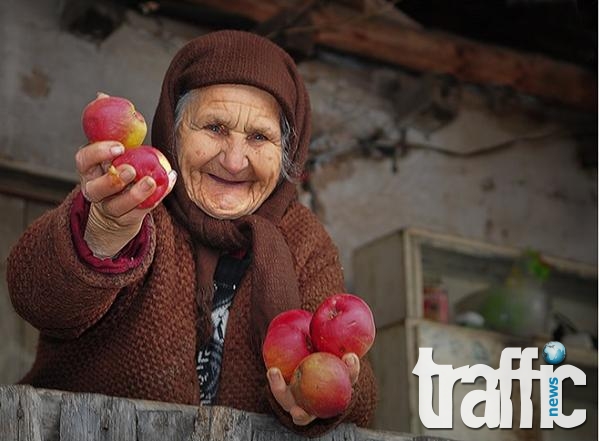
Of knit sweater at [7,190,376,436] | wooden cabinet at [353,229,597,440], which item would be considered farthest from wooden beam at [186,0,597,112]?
knit sweater at [7,190,376,436]

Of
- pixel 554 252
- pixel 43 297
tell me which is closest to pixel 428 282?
pixel 554 252

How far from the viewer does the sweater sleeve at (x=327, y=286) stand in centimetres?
267

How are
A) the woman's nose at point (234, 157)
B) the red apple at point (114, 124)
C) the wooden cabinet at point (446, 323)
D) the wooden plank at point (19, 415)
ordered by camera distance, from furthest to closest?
1. the wooden cabinet at point (446, 323)
2. the woman's nose at point (234, 157)
3. the red apple at point (114, 124)
4. the wooden plank at point (19, 415)

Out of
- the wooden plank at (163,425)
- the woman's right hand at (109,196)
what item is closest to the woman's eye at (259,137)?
the woman's right hand at (109,196)

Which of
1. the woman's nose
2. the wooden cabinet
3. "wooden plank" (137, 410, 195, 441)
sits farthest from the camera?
the wooden cabinet

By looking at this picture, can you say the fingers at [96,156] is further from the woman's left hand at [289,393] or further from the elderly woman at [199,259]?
the woman's left hand at [289,393]

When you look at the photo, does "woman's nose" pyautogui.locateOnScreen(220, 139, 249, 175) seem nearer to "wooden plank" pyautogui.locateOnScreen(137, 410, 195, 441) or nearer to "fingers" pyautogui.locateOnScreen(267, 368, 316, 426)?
"fingers" pyautogui.locateOnScreen(267, 368, 316, 426)

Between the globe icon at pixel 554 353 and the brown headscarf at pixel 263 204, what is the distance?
1851 mm

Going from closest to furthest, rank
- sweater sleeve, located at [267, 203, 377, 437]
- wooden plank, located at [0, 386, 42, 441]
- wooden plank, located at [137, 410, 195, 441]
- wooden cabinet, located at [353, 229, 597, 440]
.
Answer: wooden plank, located at [0, 386, 42, 441] → wooden plank, located at [137, 410, 195, 441] → sweater sleeve, located at [267, 203, 377, 437] → wooden cabinet, located at [353, 229, 597, 440]

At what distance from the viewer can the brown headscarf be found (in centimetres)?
274

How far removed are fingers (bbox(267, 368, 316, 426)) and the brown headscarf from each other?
0.94ft

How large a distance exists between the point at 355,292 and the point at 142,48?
1.18 metres

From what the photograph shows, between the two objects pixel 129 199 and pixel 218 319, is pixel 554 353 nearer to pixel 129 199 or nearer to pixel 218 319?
pixel 218 319

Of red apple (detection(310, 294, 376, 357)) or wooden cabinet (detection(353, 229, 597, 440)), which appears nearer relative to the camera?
red apple (detection(310, 294, 376, 357))
